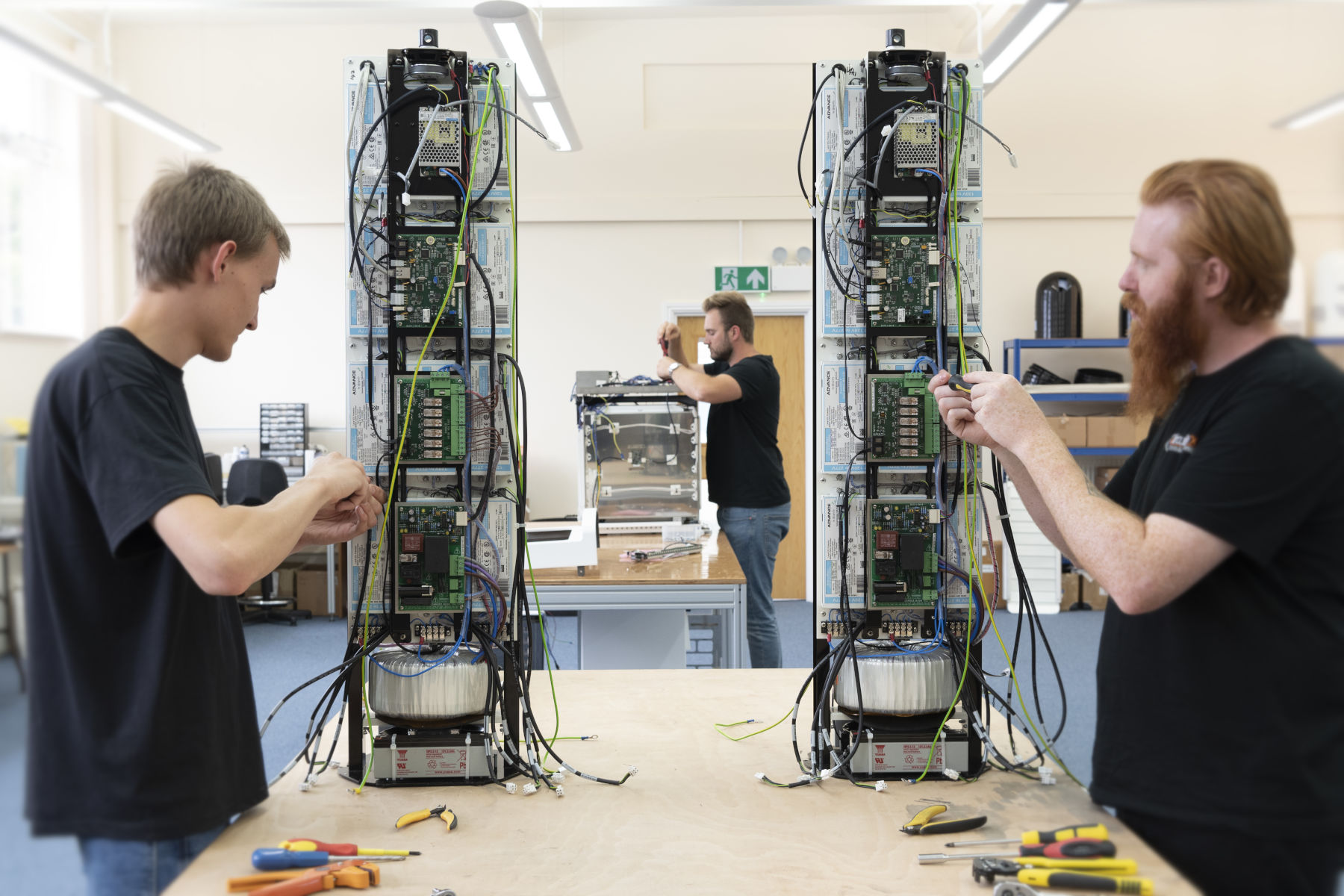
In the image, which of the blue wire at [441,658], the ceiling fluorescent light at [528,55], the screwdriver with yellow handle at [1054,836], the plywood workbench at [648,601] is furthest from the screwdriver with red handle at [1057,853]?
the ceiling fluorescent light at [528,55]

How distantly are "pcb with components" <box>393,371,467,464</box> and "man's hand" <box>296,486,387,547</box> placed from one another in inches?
4.1

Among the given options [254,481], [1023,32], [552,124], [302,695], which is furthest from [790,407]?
[302,695]

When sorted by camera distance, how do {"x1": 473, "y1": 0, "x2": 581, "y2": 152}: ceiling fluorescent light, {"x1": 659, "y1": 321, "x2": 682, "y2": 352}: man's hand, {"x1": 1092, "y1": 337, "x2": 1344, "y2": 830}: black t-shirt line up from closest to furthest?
{"x1": 1092, "y1": 337, "x2": 1344, "y2": 830}: black t-shirt
{"x1": 473, "y1": 0, "x2": 581, "y2": 152}: ceiling fluorescent light
{"x1": 659, "y1": 321, "x2": 682, "y2": 352}: man's hand

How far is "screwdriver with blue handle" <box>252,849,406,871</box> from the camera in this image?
111cm

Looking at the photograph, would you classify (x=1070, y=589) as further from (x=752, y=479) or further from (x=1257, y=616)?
(x=1257, y=616)

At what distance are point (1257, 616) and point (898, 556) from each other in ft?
1.97

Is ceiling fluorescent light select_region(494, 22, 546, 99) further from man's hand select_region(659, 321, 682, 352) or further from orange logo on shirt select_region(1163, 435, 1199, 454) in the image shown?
orange logo on shirt select_region(1163, 435, 1199, 454)

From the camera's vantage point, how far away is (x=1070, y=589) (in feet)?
19.7

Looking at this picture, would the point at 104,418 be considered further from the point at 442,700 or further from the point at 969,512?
the point at 969,512

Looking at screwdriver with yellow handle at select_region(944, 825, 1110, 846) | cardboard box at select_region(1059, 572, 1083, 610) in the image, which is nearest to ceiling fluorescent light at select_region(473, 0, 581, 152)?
screwdriver with yellow handle at select_region(944, 825, 1110, 846)

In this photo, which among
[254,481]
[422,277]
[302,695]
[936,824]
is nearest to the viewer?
[936,824]

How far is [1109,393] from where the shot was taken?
5.88 metres

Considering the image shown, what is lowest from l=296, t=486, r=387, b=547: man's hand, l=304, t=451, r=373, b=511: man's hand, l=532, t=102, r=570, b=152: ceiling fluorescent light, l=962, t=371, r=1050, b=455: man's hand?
l=296, t=486, r=387, b=547: man's hand

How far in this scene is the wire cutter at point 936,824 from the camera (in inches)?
48.1
